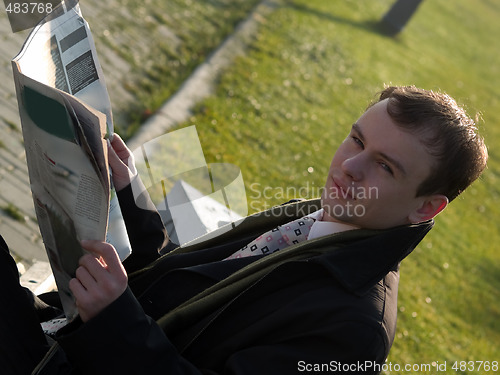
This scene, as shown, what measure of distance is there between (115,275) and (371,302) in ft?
2.59

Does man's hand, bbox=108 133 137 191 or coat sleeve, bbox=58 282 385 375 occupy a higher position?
coat sleeve, bbox=58 282 385 375

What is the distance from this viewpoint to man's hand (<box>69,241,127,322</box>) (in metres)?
1.94

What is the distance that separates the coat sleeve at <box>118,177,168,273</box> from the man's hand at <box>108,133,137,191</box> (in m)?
0.03

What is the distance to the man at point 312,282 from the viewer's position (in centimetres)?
194

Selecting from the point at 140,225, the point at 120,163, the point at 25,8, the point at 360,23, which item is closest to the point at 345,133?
the point at 25,8

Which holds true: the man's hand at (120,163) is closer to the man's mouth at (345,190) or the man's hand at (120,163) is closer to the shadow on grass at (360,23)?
the man's mouth at (345,190)

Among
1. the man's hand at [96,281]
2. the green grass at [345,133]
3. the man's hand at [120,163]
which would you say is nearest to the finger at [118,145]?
the man's hand at [120,163]

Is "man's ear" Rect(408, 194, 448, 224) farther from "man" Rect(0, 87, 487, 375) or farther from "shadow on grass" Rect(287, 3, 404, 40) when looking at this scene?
"shadow on grass" Rect(287, 3, 404, 40)

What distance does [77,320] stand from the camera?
2012mm

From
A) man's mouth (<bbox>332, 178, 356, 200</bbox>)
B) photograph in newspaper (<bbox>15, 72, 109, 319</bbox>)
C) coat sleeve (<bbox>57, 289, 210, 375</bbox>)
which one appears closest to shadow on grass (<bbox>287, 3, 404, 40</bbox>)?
man's mouth (<bbox>332, 178, 356, 200</bbox>)

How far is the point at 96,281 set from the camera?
195 cm

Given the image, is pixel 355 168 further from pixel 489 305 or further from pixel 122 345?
pixel 489 305

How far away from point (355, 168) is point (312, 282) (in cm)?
41

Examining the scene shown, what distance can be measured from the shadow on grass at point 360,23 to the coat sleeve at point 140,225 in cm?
961
